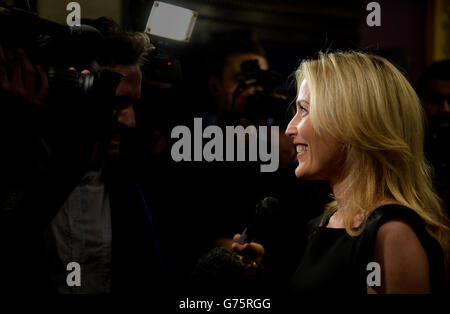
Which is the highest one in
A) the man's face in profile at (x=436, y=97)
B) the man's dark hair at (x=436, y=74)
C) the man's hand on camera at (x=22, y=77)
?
the man's dark hair at (x=436, y=74)

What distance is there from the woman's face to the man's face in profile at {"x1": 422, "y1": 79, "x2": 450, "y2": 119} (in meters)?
0.86

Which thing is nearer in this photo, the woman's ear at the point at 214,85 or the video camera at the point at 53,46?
the video camera at the point at 53,46

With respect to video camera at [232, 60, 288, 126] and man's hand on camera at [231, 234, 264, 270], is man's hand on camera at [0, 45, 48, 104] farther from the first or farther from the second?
video camera at [232, 60, 288, 126]

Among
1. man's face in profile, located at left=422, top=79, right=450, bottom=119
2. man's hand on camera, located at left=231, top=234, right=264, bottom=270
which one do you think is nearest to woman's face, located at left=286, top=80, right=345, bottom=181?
man's hand on camera, located at left=231, top=234, right=264, bottom=270

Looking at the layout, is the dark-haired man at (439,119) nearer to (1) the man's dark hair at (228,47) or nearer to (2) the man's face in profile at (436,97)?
(2) the man's face in profile at (436,97)

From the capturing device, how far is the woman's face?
1.05 m

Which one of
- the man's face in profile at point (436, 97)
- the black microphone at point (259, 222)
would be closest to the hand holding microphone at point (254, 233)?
the black microphone at point (259, 222)

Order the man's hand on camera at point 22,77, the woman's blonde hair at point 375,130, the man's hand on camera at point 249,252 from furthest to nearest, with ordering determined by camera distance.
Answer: the man's hand on camera at point 249,252 → the woman's blonde hair at point 375,130 → the man's hand on camera at point 22,77

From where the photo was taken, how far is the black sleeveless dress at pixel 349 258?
905mm

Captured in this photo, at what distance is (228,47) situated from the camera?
66.0 inches

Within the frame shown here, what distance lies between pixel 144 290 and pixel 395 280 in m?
0.76
